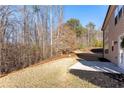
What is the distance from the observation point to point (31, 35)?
19.5 m

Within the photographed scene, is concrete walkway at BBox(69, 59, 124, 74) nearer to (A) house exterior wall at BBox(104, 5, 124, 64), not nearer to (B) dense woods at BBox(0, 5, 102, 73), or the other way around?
(A) house exterior wall at BBox(104, 5, 124, 64)

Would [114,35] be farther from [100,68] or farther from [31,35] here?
[31,35]

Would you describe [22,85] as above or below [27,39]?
below

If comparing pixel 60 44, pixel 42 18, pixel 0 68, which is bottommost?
pixel 0 68

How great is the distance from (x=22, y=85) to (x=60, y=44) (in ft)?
45.3

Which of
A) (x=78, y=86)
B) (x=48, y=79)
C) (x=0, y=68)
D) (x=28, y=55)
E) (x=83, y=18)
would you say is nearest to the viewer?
(x=78, y=86)

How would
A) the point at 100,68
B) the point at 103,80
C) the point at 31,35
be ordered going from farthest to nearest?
the point at 31,35 < the point at 100,68 < the point at 103,80

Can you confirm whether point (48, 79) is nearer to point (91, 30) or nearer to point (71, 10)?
point (71, 10)

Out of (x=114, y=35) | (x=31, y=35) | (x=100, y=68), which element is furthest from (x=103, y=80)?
(x=31, y=35)

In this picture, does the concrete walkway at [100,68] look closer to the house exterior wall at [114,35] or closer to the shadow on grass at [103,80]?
the house exterior wall at [114,35]

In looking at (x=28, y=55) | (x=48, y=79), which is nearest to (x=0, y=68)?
(x=28, y=55)

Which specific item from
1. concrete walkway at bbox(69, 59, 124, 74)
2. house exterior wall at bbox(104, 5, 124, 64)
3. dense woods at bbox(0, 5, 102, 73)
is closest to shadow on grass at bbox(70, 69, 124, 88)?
concrete walkway at bbox(69, 59, 124, 74)

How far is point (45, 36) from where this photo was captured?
69.7ft

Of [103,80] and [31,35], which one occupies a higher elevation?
→ [31,35]
